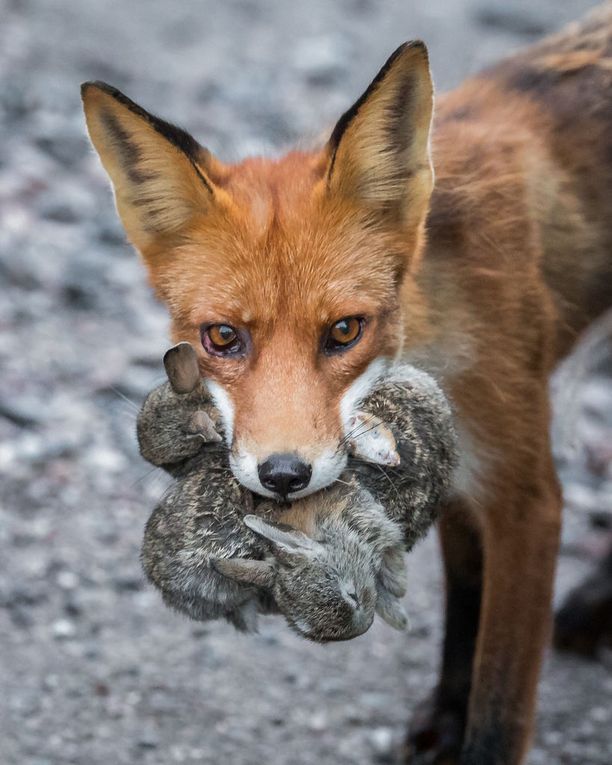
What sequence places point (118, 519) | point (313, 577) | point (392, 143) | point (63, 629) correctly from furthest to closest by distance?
point (118, 519), point (63, 629), point (392, 143), point (313, 577)

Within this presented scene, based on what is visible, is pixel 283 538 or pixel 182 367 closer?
pixel 283 538

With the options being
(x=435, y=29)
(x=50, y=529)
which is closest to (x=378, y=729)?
(x=50, y=529)

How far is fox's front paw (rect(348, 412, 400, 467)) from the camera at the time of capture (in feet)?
10.4

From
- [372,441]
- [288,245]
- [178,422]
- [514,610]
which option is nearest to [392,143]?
[288,245]

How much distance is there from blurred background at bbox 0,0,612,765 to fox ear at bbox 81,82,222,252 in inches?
23.9

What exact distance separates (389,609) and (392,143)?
1.40 metres

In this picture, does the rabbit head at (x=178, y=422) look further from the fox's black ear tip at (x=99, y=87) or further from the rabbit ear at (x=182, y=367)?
→ the fox's black ear tip at (x=99, y=87)

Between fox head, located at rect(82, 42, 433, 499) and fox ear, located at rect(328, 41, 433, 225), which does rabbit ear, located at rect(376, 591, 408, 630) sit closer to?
fox head, located at rect(82, 42, 433, 499)

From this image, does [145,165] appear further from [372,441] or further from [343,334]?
[372,441]

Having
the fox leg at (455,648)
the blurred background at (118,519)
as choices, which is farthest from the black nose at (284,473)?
the fox leg at (455,648)

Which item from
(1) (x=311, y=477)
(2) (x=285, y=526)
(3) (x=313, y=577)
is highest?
(1) (x=311, y=477)

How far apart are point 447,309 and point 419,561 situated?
6.65 feet

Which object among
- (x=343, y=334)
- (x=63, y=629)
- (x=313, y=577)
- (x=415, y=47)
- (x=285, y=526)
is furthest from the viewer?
(x=63, y=629)

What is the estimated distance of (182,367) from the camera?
127 inches
